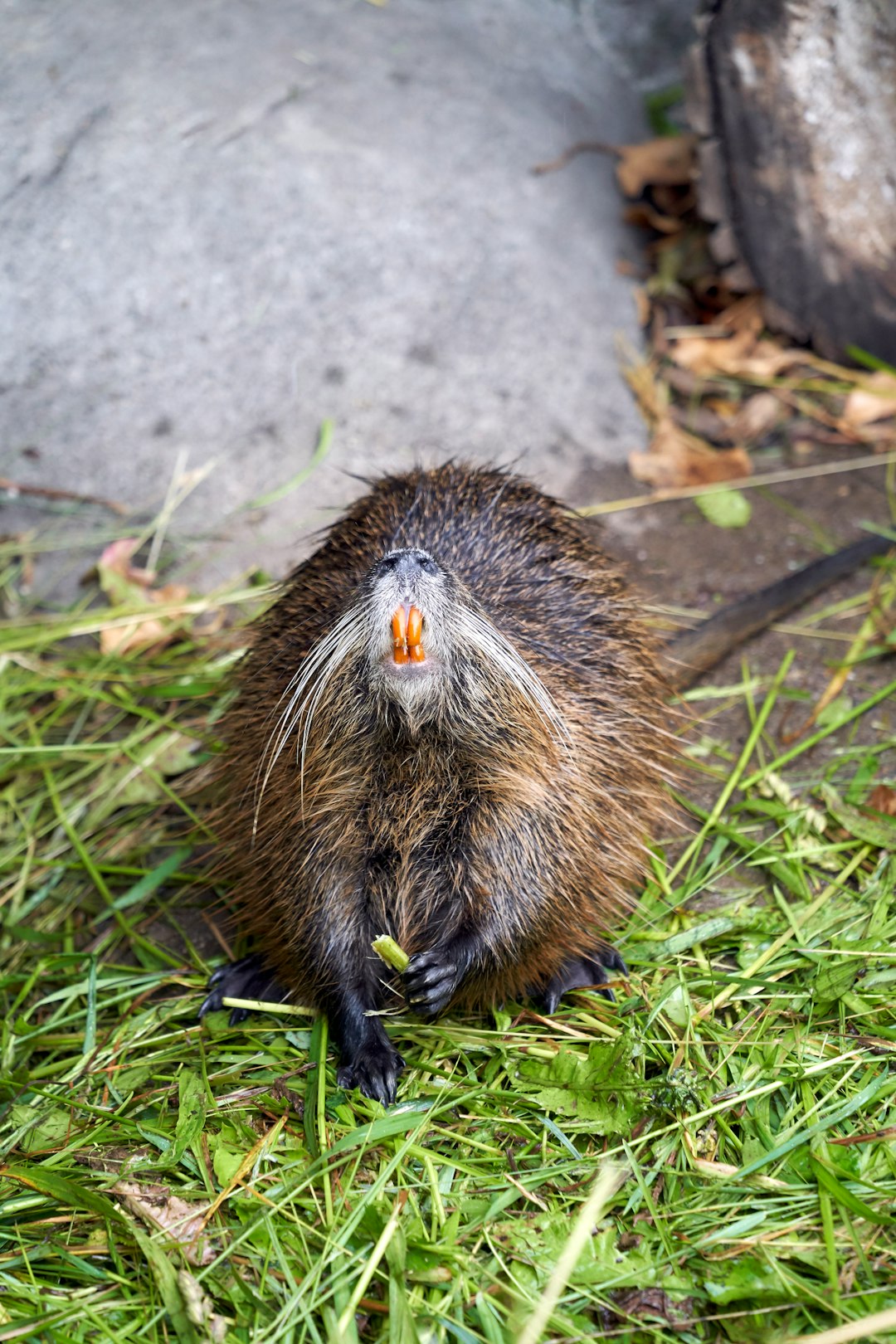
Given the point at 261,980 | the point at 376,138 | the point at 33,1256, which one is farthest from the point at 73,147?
the point at 33,1256

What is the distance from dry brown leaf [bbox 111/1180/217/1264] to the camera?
1.76 metres

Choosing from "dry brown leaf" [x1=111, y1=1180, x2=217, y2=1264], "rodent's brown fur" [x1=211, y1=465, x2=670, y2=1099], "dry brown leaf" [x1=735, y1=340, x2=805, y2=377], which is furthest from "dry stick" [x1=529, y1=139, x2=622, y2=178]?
"dry brown leaf" [x1=111, y1=1180, x2=217, y2=1264]

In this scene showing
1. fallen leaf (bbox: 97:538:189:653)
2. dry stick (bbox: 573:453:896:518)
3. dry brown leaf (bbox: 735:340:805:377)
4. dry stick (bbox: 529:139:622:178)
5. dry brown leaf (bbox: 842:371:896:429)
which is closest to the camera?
fallen leaf (bbox: 97:538:189:653)

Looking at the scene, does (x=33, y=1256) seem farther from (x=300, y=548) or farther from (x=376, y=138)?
(x=376, y=138)

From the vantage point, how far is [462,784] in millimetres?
2053

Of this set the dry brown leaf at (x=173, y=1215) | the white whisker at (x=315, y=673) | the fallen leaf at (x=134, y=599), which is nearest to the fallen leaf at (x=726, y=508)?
the fallen leaf at (x=134, y=599)

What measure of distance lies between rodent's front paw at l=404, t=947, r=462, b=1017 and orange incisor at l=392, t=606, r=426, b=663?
0.53m

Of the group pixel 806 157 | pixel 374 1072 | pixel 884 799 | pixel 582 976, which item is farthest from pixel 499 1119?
pixel 806 157

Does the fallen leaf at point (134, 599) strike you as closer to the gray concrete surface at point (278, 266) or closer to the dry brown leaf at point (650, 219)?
the gray concrete surface at point (278, 266)

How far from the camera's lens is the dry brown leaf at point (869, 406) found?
3840 mm

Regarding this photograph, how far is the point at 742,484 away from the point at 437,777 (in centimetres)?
202

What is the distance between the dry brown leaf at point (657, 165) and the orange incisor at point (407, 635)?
3.11 meters

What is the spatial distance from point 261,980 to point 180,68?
3.09m

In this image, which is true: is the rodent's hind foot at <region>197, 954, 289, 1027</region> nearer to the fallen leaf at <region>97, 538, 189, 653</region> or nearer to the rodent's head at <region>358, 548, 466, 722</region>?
the rodent's head at <region>358, 548, 466, 722</region>
